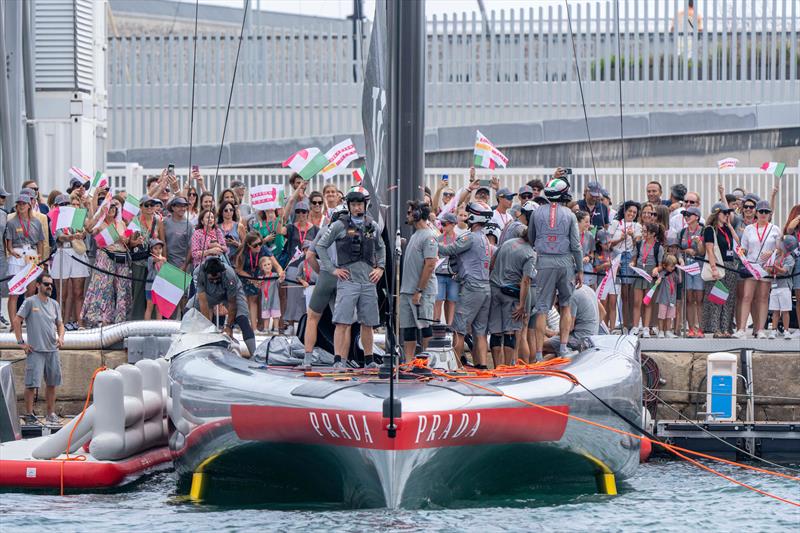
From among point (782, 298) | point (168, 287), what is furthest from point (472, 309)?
point (782, 298)

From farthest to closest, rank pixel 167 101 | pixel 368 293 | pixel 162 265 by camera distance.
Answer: pixel 167 101, pixel 162 265, pixel 368 293

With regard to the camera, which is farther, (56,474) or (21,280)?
(21,280)

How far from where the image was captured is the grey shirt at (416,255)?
15188mm

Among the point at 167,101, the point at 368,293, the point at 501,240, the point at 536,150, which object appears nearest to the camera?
the point at 368,293

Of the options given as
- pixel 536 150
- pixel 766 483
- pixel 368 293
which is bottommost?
pixel 766 483

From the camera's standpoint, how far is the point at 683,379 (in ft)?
59.4

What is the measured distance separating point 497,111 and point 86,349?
12.1 metres

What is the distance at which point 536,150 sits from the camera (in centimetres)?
2752

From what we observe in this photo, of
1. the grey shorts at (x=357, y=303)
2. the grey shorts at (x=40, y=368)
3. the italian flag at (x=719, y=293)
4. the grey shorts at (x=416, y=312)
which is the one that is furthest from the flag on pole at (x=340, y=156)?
the grey shorts at (x=357, y=303)

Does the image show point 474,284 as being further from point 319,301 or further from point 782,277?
point 782,277

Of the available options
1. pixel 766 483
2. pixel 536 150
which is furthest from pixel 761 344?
pixel 536 150

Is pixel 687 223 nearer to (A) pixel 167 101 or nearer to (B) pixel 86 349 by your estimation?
(B) pixel 86 349

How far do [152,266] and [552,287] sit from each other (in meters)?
4.86

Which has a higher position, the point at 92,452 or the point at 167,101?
the point at 167,101
